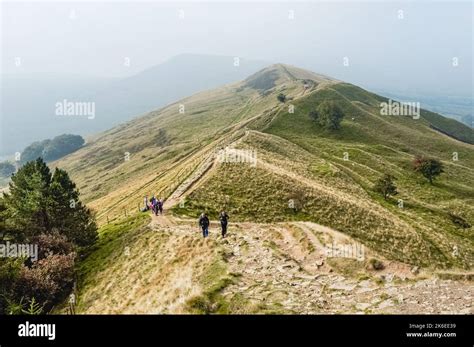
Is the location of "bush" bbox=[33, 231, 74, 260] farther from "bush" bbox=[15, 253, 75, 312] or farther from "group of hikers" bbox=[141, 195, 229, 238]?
"group of hikers" bbox=[141, 195, 229, 238]

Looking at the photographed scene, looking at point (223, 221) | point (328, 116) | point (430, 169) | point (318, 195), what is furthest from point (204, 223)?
point (328, 116)

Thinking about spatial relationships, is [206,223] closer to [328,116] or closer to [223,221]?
[223,221]

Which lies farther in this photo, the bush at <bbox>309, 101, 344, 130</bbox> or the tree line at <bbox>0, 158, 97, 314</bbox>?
the bush at <bbox>309, 101, 344, 130</bbox>

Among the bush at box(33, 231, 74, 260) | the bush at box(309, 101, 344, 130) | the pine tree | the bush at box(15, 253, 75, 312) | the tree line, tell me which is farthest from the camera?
A: the bush at box(309, 101, 344, 130)

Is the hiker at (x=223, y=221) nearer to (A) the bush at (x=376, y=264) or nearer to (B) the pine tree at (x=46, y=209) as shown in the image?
(A) the bush at (x=376, y=264)

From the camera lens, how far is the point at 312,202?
1906 inches

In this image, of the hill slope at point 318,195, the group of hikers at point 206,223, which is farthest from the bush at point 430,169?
the group of hikers at point 206,223

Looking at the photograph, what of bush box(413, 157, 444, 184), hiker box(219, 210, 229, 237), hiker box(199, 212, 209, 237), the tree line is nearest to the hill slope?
hiker box(199, 212, 209, 237)

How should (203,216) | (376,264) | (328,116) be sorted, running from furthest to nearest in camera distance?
(328,116) → (203,216) → (376,264)

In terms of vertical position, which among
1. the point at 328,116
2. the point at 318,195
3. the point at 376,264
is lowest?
the point at 376,264

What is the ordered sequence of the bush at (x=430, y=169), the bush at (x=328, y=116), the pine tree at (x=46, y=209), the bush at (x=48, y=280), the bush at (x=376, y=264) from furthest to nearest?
the bush at (x=328, y=116) < the bush at (x=430, y=169) < the pine tree at (x=46, y=209) < the bush at (x=48, y=280) < the bush at (x=376, y=264)
